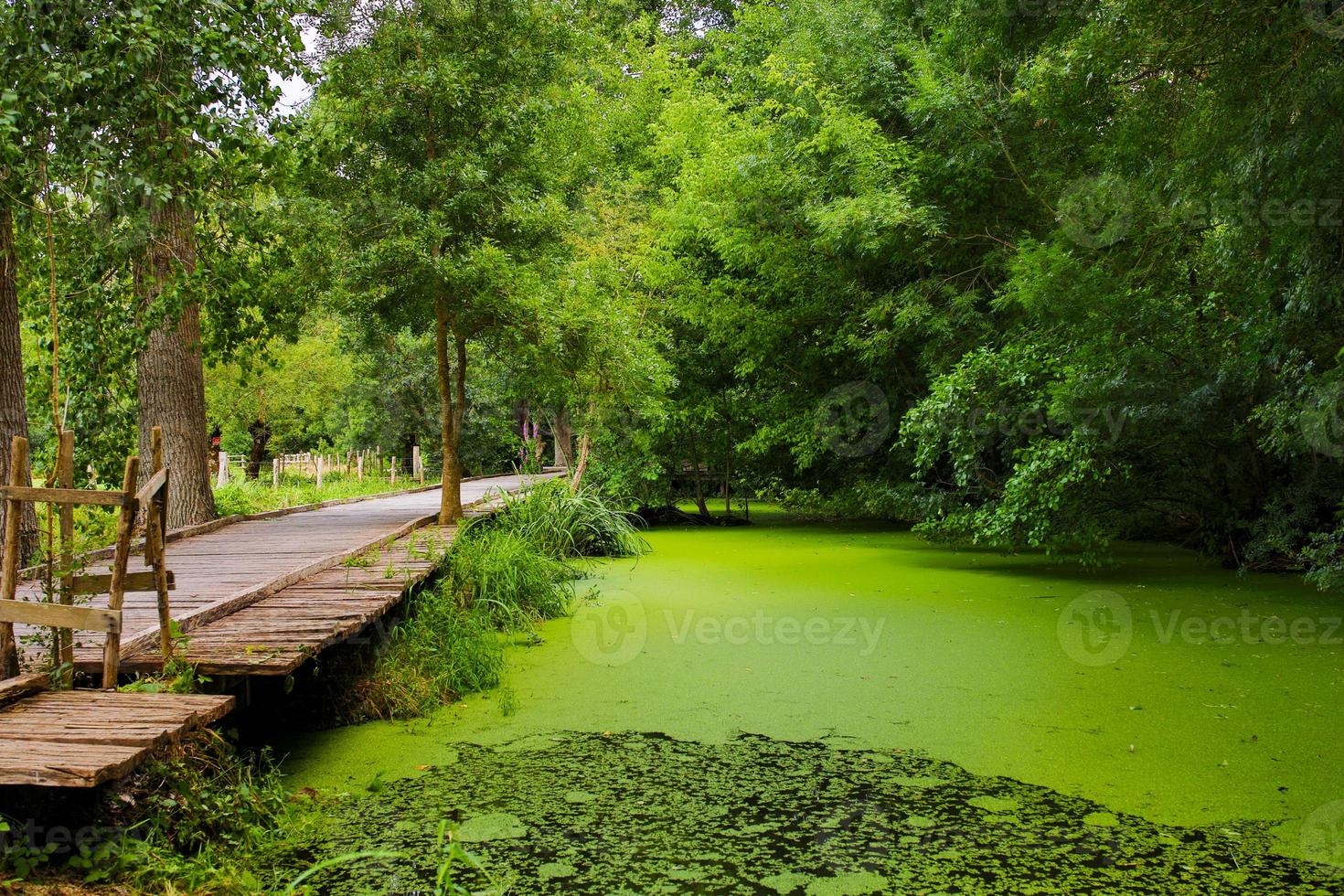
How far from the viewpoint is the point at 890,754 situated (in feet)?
12.4

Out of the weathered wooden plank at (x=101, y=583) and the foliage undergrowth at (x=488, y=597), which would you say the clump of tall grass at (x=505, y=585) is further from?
the weathered wooden plank at (x=101, y=583)

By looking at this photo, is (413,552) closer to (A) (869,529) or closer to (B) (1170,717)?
(B) (1170,717)

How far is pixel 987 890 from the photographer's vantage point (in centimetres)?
263

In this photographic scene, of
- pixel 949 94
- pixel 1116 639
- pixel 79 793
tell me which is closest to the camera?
pixel 79 793

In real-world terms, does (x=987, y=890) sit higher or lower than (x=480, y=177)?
lower

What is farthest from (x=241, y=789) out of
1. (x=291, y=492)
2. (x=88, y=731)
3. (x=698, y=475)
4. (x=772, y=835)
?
(x=291, y=492)

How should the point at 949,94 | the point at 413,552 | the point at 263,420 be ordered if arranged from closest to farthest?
the point at 413,552 → the point at 949,94 → the point at 263,420

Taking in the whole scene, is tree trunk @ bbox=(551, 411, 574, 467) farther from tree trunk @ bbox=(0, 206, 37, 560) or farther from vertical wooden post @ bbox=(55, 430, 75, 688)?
vertical wooden post @ bbox=(55, 430, 75, 688)

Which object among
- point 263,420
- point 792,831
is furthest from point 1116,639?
point 263,420

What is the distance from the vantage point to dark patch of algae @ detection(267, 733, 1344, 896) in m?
2.69

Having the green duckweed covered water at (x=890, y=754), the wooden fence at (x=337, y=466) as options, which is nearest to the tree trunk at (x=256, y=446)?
the wooden fence at (x=337, y=466)

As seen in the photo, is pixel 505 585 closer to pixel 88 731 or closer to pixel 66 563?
pixel 66 563

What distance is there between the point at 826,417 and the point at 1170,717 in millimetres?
7860

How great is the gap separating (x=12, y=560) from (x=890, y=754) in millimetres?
2941
